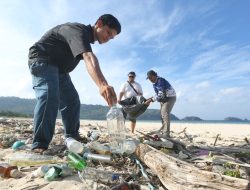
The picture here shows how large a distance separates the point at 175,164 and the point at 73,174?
1213 mm

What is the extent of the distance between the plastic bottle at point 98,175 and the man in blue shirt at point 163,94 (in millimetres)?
5735

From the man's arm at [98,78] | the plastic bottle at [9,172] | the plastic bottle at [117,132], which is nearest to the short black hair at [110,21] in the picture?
the man's arm at [98,78]

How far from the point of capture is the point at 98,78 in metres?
3.53

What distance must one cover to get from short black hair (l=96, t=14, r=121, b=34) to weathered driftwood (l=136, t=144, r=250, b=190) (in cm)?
168

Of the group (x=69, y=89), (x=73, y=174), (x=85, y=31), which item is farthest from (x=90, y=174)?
(x=69, y=89)

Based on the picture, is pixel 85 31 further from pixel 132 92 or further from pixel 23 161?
pixel 132 92

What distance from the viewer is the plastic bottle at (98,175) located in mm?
3451

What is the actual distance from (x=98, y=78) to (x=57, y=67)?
73.9 inches

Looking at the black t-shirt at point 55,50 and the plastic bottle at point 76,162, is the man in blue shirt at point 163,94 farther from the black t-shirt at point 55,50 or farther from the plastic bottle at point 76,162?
the plastic bottle at point 76,162

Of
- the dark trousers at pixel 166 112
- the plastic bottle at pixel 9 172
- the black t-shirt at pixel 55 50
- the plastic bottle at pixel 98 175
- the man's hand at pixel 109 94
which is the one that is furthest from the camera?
the dark trousers at pixel 166 112

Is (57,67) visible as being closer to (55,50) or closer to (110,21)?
(55,50)

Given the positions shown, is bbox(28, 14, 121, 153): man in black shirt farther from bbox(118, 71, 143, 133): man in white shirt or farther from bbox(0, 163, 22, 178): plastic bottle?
bbox(118, 71, 143, 133): man in white shirt

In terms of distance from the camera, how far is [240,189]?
2.43 m

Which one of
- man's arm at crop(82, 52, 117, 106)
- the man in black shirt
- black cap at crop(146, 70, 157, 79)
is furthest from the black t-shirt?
black cap at crop(146, 70, 157, 79)
